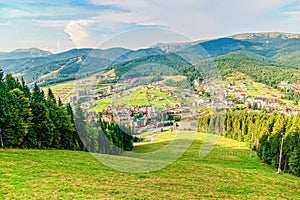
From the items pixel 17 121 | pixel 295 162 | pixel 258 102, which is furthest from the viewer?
pixel 258 102

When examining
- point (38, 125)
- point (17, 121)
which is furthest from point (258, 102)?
point (17, 121)

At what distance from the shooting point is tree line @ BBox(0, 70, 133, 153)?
28.0m

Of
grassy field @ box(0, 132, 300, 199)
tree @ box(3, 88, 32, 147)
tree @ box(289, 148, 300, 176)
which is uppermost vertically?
tree @ box(3, 88, 32, 147)

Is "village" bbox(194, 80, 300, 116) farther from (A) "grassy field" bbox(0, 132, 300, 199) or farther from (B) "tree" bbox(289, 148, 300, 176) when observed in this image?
(A) "grassy field" bbox(0, 132, 300, 199)

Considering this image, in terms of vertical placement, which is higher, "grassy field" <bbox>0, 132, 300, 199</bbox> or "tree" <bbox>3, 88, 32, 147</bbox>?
"tree" <bbox>3, 88, 32, 147</bbox>

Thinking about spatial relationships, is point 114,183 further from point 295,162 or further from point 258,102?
point 258,102

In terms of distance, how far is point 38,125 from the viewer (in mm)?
32125

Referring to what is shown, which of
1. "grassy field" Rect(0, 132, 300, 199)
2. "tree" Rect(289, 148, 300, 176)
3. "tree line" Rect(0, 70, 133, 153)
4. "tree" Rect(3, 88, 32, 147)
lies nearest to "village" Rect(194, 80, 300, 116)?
"tree" Rect(289, 148, 300, 176)

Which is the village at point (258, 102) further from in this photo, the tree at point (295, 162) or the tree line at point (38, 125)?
the tree line at point (38, 125)

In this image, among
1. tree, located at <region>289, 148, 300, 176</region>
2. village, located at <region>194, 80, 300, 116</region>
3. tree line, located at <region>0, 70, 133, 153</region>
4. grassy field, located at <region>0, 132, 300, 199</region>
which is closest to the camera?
grassy field, located at <region>0, 132, 300, 199</region>

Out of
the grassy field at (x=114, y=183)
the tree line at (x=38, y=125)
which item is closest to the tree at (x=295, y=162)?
the grassy field at (x=114, y=183)

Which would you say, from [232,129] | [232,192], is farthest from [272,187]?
[232,129]

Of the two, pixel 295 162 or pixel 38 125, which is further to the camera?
pixel 295 162

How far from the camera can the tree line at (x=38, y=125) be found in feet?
92.0
